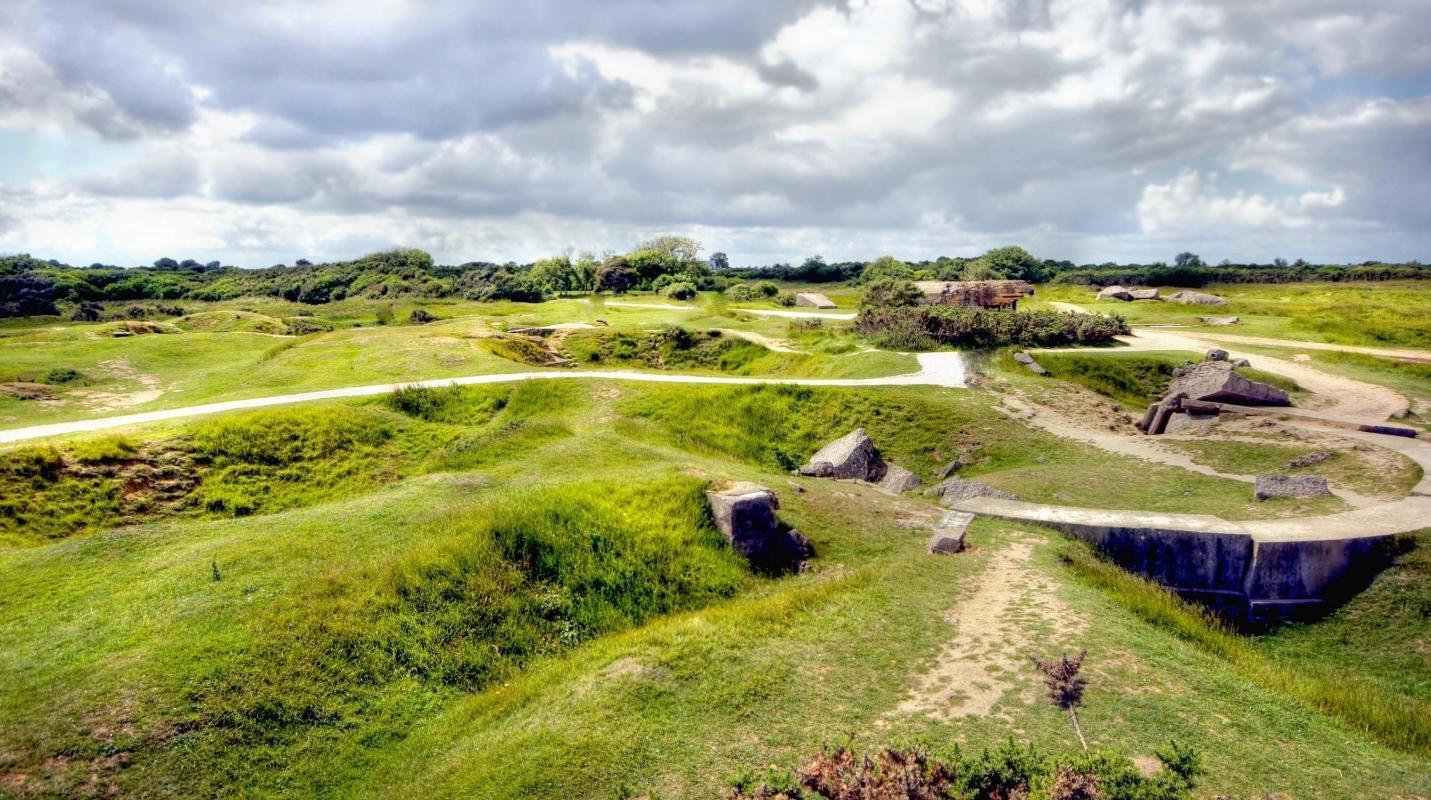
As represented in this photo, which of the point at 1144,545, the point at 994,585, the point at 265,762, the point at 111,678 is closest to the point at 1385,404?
the point at 1144,545

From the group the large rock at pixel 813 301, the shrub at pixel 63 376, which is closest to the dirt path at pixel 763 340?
the large rock at pixel 813 301

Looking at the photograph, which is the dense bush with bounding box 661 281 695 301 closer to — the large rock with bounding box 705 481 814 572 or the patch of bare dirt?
the patch of bare dirt

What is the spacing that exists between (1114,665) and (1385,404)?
24992 mm

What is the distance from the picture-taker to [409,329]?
41688 mm

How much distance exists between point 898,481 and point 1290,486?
9308mm

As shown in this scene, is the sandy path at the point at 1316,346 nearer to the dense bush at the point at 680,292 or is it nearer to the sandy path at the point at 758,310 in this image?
the sandy path at the point at 758,310

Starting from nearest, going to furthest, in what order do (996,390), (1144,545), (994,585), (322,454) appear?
(994,585) < (1144,545) < (322,454) < (996,390)

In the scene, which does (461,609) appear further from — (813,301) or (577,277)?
(577,277)

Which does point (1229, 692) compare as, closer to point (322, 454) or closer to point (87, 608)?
point (87, 608)

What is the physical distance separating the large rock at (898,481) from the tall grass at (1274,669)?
643 centimetres

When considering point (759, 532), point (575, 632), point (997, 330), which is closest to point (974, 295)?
point (997, 330)

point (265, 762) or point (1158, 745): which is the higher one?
point (1158, 745)

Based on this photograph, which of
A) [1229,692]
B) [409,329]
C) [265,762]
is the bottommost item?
[265,762]

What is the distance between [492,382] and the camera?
27.8 meters
